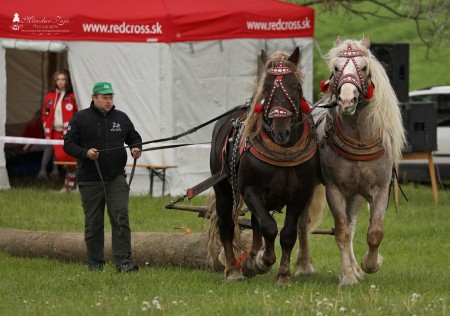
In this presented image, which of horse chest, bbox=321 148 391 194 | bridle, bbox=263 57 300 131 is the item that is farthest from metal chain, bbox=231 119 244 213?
horse chest, bbox=321 148 391 194

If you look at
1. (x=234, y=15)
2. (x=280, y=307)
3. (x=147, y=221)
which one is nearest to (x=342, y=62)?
(x=280, y=307)

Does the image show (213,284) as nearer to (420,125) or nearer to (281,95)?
(281,95)

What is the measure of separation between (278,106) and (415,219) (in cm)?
810

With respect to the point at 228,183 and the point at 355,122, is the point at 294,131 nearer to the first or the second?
the point at 355,122

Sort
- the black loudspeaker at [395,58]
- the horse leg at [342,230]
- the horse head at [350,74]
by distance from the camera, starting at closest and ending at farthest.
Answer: the horse head at [350,74] → the horse leg at [342,230] → the black loudspeaker at [395,58]

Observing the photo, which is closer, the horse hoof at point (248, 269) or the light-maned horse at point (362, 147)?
the light-maned horse at point (362, 147)

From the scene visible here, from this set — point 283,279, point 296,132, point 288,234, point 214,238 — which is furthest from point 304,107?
point 214,238

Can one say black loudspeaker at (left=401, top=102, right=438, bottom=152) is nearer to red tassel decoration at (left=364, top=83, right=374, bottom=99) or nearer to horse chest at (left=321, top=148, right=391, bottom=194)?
→ horse chest at (left=321, top=148, right=391, bottom=194)

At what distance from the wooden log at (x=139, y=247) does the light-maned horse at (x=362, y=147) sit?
1.63 metres

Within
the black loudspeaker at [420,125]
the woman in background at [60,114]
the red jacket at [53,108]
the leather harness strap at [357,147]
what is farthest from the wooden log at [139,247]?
the black loudspeaker at [420,125]

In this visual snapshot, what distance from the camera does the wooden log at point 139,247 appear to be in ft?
39.0

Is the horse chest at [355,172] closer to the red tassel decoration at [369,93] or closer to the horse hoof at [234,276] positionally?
the red tassel decoration at [369,93]

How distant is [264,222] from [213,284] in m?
0.93

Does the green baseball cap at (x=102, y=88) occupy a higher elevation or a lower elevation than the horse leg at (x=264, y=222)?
higher
